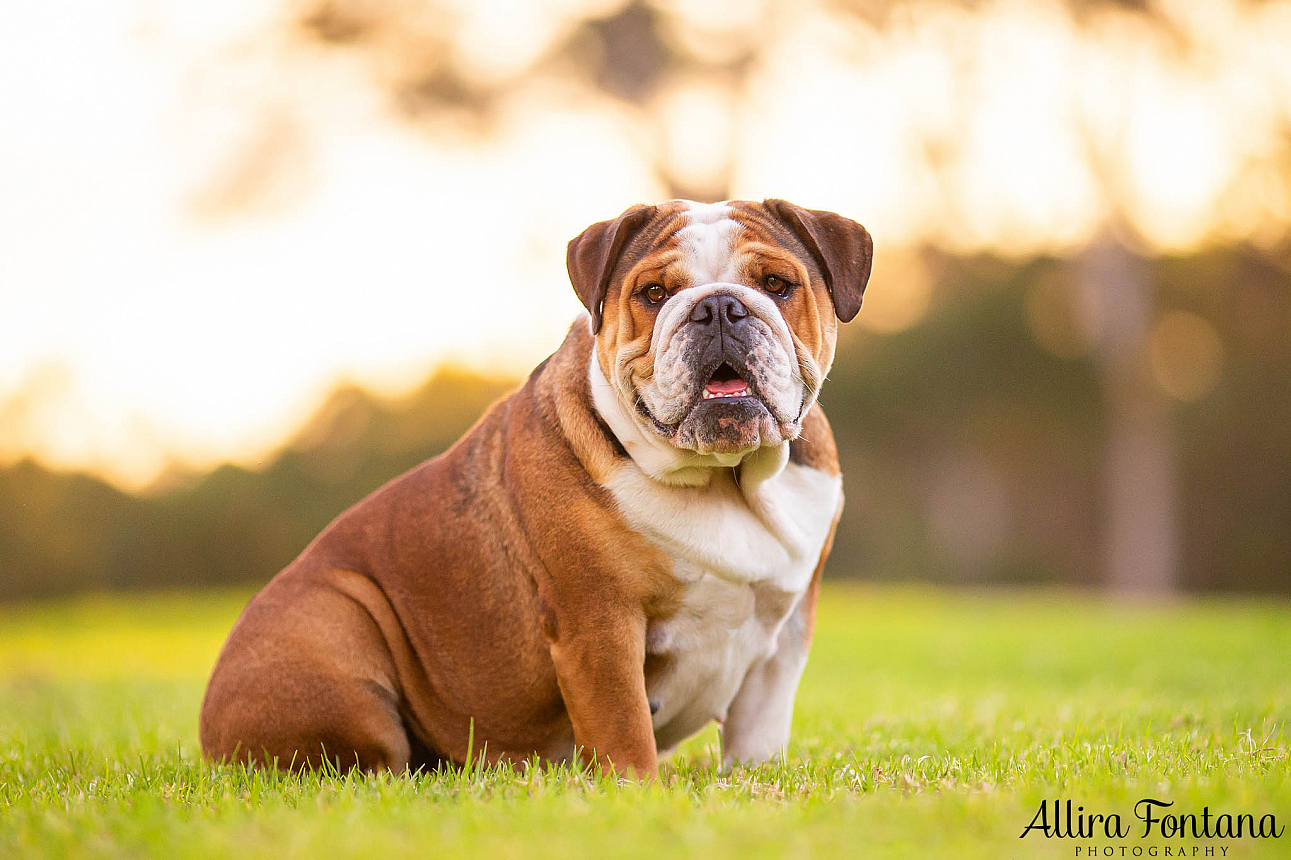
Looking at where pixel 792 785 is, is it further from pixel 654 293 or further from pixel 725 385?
pixel 654 293

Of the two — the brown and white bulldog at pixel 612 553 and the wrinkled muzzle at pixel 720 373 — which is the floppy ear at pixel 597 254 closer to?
the brown and white bulldog at pixel 612 553

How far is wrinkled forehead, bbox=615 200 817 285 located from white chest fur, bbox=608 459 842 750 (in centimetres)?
→ 63

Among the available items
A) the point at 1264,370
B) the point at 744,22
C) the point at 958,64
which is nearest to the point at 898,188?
the point at 958,64

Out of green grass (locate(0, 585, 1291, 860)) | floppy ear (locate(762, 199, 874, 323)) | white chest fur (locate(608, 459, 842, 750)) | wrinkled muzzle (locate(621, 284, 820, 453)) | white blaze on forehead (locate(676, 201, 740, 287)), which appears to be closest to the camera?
green grass (locate(0, 585, 1291, 860))

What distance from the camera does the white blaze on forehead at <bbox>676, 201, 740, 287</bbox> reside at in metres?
3.64

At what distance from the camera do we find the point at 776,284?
3.67 m

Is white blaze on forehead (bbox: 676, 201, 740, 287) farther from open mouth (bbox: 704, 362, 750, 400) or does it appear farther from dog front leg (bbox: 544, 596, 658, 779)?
dog front leg (bbox: 544, 596, 658, 779)

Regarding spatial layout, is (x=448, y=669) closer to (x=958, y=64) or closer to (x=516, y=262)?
(x=516, y=262)

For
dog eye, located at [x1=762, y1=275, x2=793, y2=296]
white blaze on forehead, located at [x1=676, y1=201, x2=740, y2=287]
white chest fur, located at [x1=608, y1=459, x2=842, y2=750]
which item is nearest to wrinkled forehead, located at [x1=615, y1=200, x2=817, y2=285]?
white blaze on forehead, located at [x1=676, y1=201, x2=740, y2=287]

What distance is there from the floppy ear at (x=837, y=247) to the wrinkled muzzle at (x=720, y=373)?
35 cm

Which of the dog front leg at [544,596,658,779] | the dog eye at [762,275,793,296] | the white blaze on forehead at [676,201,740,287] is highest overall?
the white blaze on forehead at [676,201,740,287]

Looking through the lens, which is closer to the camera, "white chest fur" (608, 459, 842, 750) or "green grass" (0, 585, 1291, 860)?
"green grass" (0, 585, 1291, 860)

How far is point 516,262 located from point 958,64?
21.1 ft

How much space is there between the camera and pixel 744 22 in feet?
47.2
